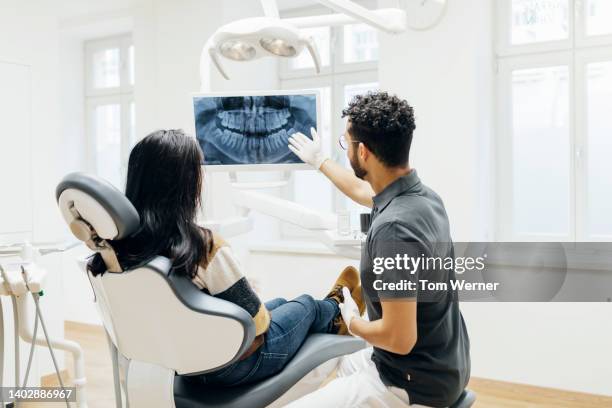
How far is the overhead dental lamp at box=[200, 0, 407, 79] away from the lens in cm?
204

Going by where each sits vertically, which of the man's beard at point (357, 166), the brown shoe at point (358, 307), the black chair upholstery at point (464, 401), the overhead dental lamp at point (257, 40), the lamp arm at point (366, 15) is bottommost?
the black chair upholstery at point (464, 401)

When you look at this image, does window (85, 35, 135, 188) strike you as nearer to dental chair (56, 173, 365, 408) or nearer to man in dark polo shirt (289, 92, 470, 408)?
dental chair (56, 173, 365, 408)

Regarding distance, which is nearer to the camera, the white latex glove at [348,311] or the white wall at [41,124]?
the white latex glove at [348,311]

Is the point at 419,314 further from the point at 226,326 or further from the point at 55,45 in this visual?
the point at 55,45

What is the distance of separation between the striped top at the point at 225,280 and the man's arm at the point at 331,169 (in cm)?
63

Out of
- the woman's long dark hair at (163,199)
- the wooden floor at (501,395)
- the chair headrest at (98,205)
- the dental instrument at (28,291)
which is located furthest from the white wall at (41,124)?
the chair headrest at (98,205)

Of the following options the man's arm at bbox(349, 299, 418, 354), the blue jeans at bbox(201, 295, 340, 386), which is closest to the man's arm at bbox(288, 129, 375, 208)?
the blue jeans at bbox(201, 295, 340, 386)

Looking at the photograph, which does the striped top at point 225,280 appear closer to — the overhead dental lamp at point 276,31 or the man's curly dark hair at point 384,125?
the man's curly dark hair at point 384,125

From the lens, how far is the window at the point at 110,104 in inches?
191

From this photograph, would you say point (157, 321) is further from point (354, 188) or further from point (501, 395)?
point (501, 395)

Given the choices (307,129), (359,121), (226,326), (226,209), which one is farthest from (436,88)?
(226,326)

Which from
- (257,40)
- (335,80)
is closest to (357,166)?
(257,40)

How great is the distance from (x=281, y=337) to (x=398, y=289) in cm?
43

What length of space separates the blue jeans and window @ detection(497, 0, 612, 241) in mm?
→ 1794
